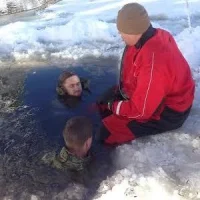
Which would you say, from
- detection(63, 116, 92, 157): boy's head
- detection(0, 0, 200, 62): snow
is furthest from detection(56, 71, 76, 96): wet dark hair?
detection(63, 116, 92, 157): boy's head

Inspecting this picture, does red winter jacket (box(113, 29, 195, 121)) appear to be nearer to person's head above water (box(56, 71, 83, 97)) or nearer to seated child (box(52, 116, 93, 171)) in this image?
seated child (box(52, 116, 93, 171))

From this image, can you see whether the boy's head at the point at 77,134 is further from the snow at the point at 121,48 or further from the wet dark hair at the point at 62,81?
the wet dark hair at the point at 62,81

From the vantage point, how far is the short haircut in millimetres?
3936

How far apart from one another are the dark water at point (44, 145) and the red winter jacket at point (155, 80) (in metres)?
0.56

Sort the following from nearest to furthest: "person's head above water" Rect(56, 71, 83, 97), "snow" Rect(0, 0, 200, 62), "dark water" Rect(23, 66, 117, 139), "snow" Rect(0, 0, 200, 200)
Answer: "snow" Rect(0, 0, 200, 200)
"dark water" Rect(23, 66, 117, 139)
"person's head above water" Rect(56, 71, 83, 97)
"snow" Rect(0, 0, 200, 62)

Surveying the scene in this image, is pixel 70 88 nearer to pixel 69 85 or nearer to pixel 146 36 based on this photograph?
pixel 69 85

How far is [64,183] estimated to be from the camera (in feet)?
12.8

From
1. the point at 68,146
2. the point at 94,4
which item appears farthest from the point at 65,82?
the point at 94,4

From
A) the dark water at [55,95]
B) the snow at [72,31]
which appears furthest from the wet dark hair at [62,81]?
the snow at [72,31]

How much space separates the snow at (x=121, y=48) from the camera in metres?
3.63

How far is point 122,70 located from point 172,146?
3.20ft

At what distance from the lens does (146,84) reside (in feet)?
12.8

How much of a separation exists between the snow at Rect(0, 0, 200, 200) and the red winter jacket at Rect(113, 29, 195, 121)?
0.35 metres

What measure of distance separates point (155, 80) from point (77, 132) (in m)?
0.87
